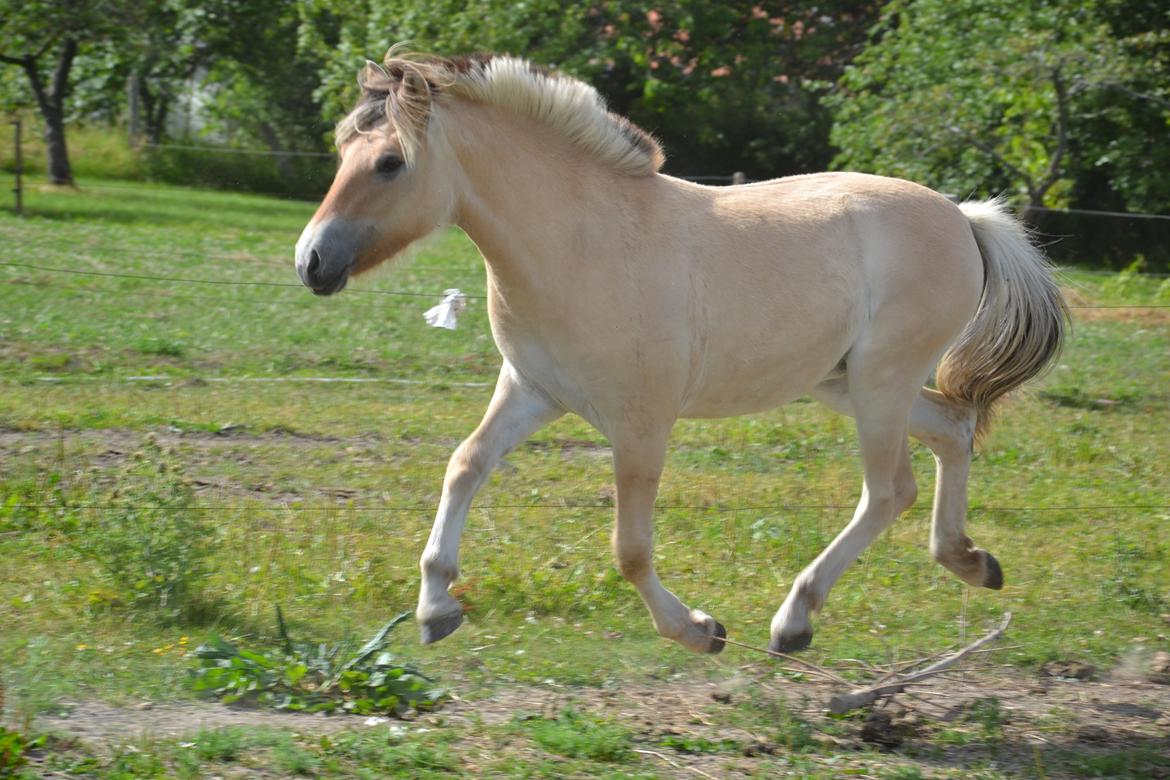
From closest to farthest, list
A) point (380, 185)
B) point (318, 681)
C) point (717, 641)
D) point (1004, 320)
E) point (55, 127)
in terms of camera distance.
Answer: point (380, 185)
point (318, 681)
point (717, 641)
point (1004, 320)
point (55, 127)

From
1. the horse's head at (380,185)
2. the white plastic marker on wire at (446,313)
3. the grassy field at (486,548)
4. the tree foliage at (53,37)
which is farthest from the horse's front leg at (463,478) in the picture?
the tree foliage at (53,37)

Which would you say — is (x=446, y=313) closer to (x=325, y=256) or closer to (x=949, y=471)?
(x=325, y=256)

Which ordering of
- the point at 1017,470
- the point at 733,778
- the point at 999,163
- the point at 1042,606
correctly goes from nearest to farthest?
1. the point at 733,778
2. the point at 1042,606
3. the point at 1017,470
4. the point at 999,163

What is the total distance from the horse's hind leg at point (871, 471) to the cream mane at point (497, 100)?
135 centimetres

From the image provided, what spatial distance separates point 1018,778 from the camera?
4.25m

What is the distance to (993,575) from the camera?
223 inches

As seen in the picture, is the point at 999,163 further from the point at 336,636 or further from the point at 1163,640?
the point at 336,636

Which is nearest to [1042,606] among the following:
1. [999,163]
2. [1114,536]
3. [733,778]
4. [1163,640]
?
[1163,640]

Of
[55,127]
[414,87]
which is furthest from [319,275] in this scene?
[55,127]

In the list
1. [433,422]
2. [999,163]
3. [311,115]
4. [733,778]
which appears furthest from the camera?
[311,115]

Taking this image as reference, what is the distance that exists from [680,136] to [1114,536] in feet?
60.8

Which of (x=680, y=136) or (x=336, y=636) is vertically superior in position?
(x=680, y=136)

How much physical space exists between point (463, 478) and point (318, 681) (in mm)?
913

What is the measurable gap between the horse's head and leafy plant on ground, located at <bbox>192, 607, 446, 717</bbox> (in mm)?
1350
